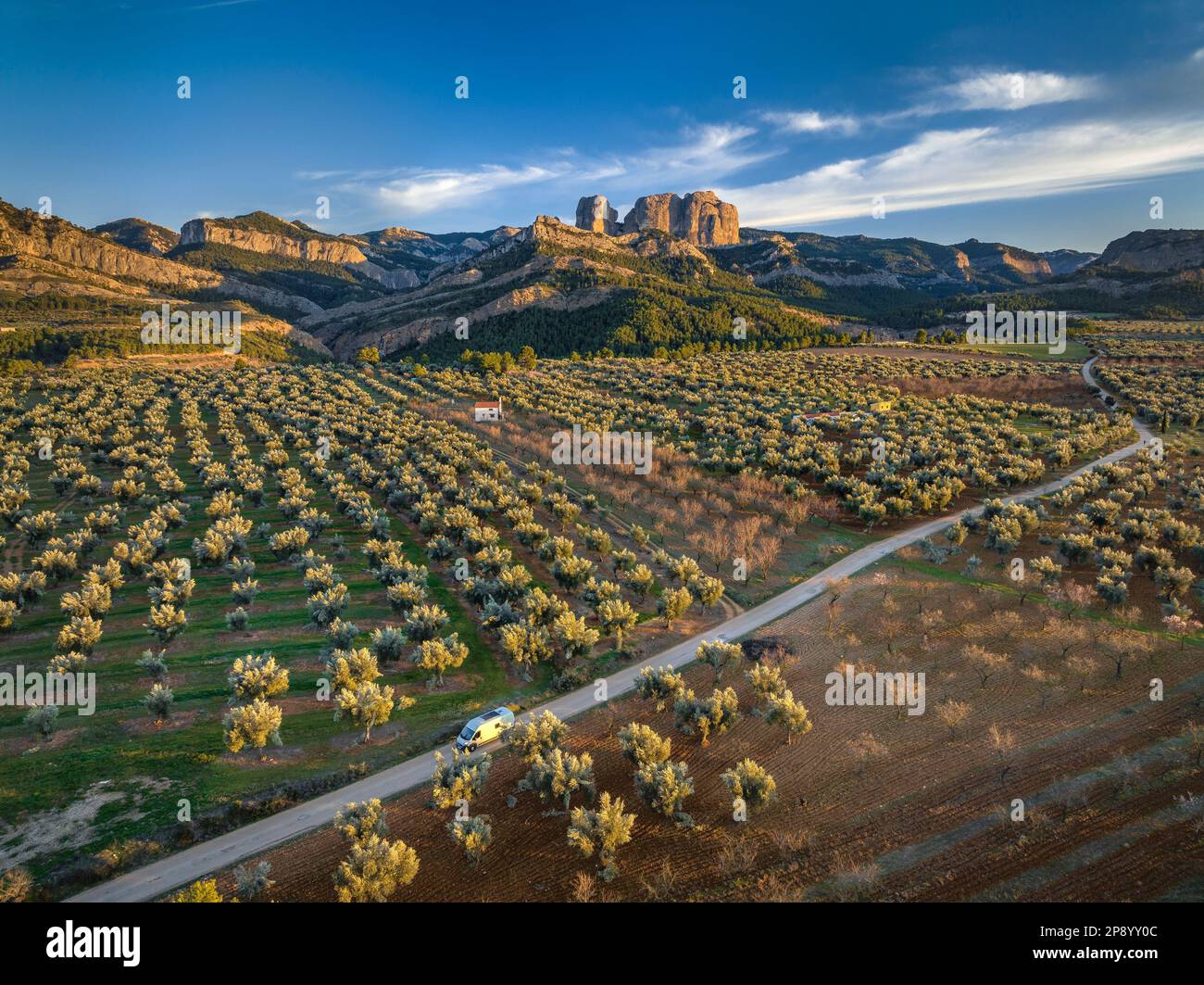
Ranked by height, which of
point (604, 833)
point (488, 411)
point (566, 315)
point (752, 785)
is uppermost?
point (566, 315)

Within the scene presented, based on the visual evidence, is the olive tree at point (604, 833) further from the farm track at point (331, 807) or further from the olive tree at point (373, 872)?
the olive tree at point (373, 872)

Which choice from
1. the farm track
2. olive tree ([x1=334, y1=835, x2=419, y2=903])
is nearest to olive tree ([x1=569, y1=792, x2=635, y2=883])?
the farm track

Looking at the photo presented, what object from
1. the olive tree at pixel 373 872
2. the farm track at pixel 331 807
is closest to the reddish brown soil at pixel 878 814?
the farm track at pixel 331 807

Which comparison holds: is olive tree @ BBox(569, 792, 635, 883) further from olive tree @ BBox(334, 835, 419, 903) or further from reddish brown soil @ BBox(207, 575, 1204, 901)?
olive tree @ BBox(334, 835, 419, 903)

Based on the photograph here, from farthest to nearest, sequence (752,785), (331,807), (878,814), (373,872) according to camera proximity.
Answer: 1. (331,807)
2. (752,785)
3. (878,814)
4. (373,872)

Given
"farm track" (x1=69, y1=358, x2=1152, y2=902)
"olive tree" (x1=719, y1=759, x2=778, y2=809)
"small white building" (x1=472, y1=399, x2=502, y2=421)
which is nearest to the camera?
"farm track" (x1=69, y1=358, x2=1152, y2=902)

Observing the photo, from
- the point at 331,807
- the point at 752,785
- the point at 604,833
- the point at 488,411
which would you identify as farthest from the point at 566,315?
the point at 604,833

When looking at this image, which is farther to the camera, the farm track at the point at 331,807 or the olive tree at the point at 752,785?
the olive tree at the point at 752,785

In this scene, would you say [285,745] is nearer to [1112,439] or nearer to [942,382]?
[1112,439]

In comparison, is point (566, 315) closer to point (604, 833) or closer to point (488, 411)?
point (488, 411)

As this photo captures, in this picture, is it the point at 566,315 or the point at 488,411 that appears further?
the point at 566,315

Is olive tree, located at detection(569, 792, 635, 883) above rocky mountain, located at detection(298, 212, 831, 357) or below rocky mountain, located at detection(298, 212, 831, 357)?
below
